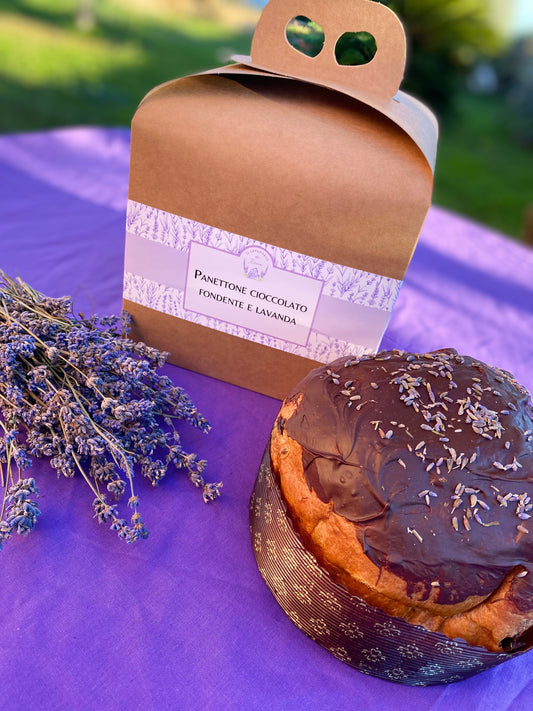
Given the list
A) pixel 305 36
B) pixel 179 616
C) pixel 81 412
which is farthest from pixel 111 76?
pixel 179 616

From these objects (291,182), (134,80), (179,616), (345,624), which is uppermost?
(291,182)

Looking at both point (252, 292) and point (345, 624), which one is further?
point (252, 292)

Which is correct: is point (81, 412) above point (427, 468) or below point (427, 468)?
below

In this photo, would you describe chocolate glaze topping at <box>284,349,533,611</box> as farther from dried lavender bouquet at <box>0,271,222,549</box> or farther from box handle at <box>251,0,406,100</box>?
box handle at <box>251,0,406,100</box>

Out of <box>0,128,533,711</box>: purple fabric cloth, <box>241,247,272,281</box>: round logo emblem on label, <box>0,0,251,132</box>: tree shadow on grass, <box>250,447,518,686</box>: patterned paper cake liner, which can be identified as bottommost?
<box>0,0,251,132</box>: tree shadow on grass

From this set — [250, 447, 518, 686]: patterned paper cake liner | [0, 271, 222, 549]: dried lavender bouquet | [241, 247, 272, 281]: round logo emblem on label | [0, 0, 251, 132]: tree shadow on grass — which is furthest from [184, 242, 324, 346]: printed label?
[0, 0, 251, 132]: tree shadow on grass

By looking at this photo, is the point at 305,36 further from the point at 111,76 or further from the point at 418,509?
the point at 111,76

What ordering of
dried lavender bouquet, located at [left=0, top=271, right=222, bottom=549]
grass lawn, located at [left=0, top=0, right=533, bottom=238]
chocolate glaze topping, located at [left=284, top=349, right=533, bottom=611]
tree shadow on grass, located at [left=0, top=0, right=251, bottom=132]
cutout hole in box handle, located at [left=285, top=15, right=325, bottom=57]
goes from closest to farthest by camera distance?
chocolate glaze topping, located at [left=284, top=349, right=533, bottom=611], dried lavender bouquet, located at [left=0, top=271, right=222, bottom=549], cutout hole in box handle, located at [left=285, top=15, right=325, bottom=57], tree shadow on grass, located at [left=0, top=0, right=251, bottom=132], grass lawn, located at [left=0, top=0, right=533, bottom=238]

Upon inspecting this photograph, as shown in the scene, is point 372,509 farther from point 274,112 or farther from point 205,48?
point 205,48
